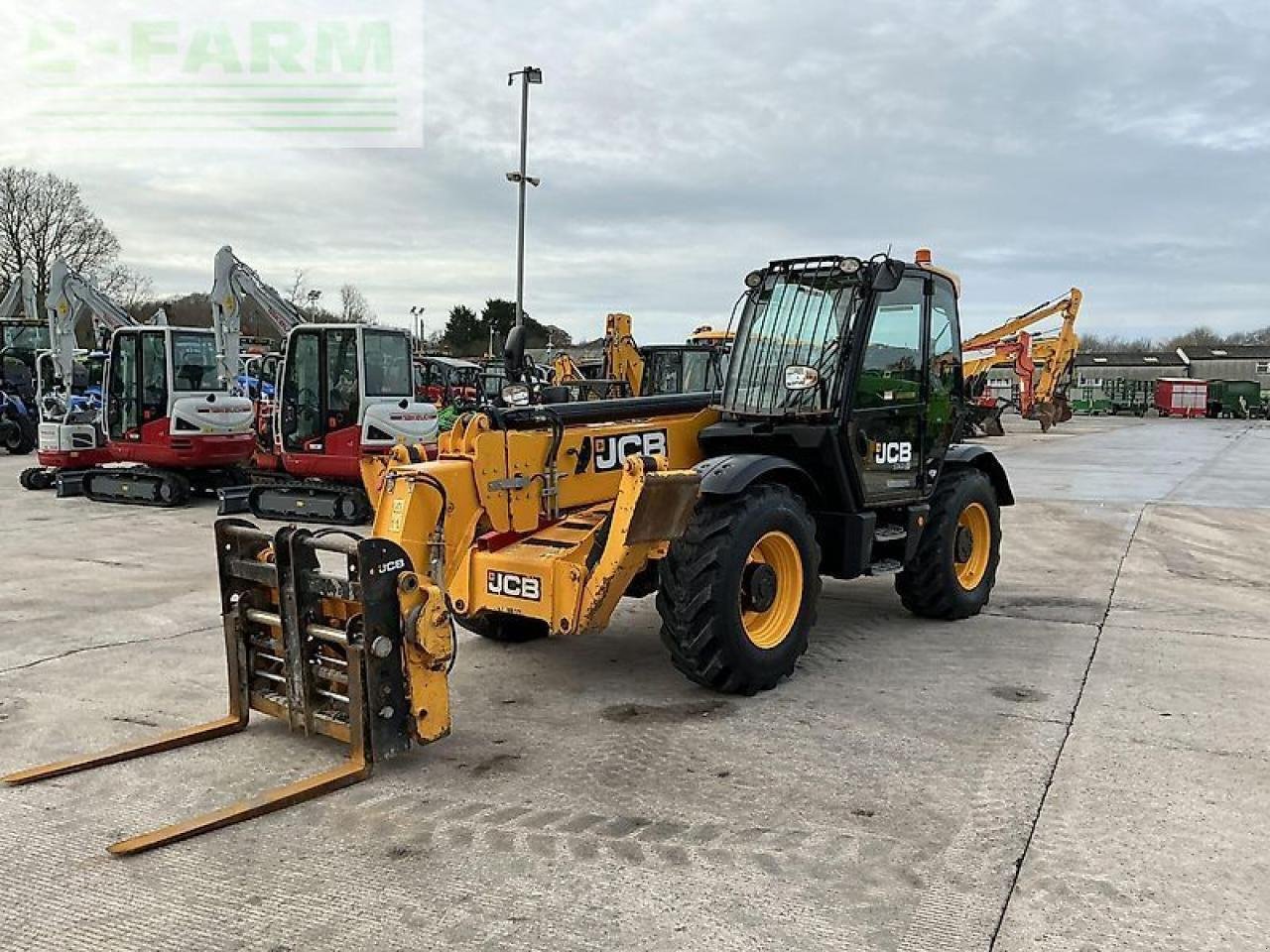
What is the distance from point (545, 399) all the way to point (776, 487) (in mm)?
1420

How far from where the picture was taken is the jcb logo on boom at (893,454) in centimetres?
652

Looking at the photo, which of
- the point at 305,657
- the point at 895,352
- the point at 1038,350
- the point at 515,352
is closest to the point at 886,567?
the point at 895,352

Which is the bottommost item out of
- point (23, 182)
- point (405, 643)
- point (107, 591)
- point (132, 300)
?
point (107, 591)

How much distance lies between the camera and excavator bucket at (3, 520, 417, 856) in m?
4.23

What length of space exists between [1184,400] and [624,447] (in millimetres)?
54269

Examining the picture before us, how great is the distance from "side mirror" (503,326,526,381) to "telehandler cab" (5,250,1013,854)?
0.36 m

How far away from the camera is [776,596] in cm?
579

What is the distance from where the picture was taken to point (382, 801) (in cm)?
416

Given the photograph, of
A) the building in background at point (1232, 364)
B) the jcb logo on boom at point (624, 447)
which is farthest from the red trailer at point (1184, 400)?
the jcb logo on boom at point (624, 447)

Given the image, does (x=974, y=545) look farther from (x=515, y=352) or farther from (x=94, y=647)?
(x=94, y=647)

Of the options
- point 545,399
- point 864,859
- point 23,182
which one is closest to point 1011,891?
point 864,859

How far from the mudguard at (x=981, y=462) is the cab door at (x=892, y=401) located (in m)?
0.68

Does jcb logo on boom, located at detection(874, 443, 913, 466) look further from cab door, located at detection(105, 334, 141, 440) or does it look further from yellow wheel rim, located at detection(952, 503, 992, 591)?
cab door, located at detection(105, 334, 141, 440)

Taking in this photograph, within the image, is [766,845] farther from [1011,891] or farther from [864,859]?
[1011,891]
